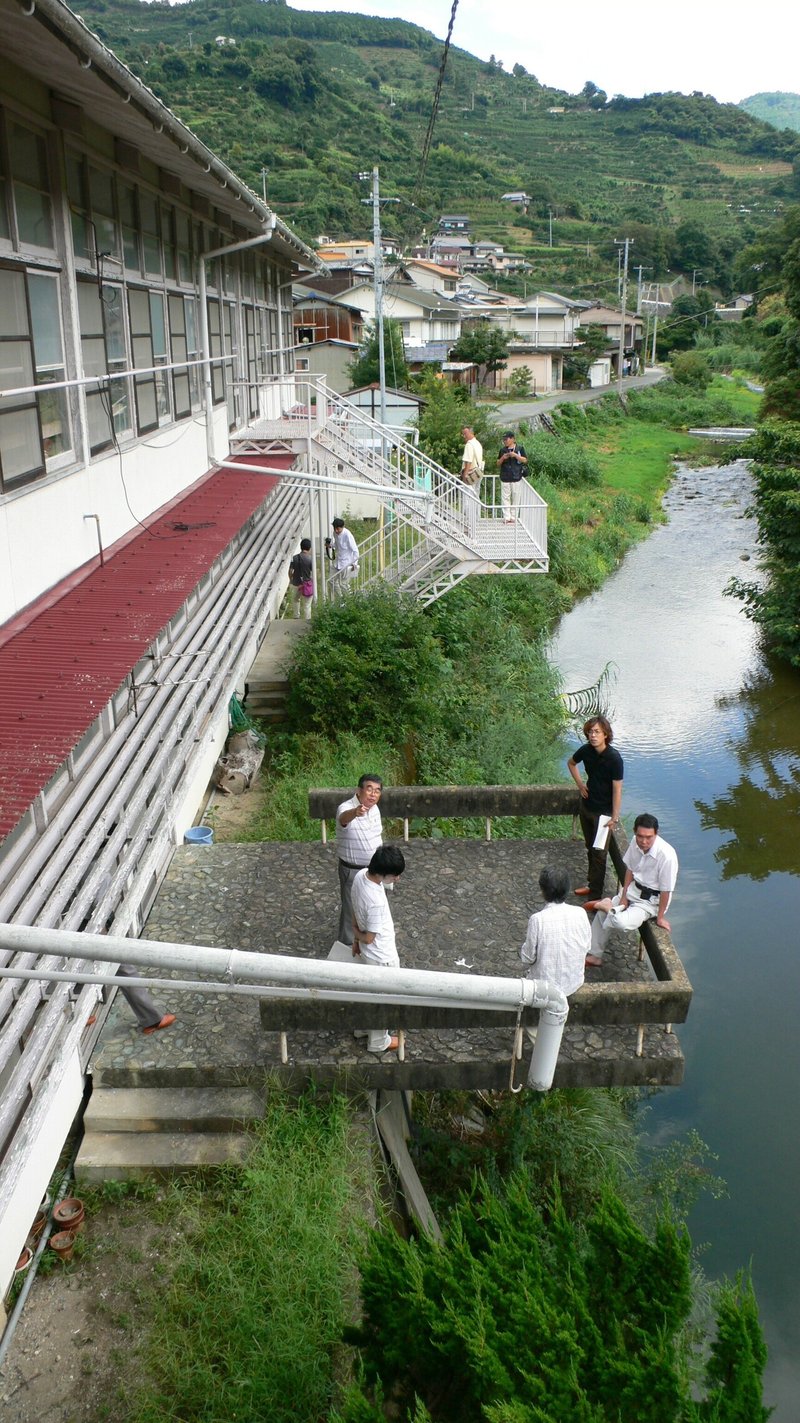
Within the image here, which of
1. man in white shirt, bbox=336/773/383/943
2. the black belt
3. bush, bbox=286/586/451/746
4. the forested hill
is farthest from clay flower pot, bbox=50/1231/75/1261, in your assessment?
the forested hill

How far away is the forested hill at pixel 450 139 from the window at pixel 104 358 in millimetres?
64821

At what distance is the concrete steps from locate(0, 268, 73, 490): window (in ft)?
13.5

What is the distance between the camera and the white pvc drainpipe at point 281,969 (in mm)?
3025

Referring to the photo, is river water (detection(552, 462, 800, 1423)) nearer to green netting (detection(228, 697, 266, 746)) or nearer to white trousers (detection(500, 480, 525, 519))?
white trousers (detection(500, 480, 525, 519))

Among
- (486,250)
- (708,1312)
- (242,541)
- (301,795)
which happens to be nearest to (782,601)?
(242,541)

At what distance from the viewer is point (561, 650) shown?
907 inches

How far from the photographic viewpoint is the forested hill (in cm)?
9856

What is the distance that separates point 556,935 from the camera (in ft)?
20.9

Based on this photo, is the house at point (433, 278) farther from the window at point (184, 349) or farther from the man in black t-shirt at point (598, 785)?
the man in black t-shirt at point (598, 785)

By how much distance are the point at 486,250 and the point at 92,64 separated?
380ft

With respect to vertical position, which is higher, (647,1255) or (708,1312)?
(647,1255)

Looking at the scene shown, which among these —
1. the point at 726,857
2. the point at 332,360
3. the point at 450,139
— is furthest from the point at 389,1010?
the point at 450,139

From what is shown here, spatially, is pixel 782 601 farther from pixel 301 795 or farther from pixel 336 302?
pixel 336 302

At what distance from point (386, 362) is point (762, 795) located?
1090 inches
